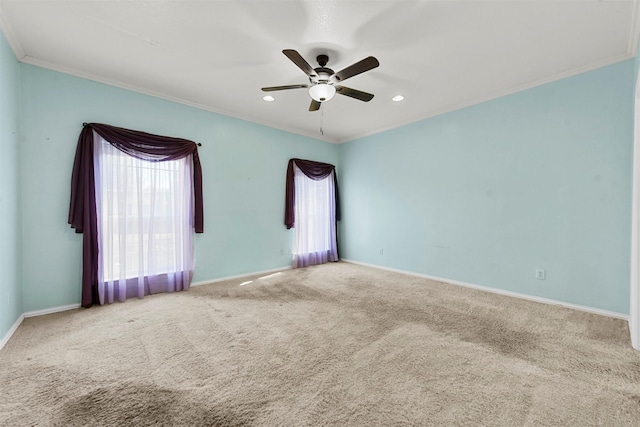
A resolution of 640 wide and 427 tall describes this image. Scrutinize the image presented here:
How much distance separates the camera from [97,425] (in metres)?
1.43

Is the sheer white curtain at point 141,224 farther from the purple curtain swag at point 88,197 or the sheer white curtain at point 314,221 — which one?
the sheer white curtain at point 314,221

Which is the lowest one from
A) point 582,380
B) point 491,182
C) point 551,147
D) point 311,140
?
point 582,380

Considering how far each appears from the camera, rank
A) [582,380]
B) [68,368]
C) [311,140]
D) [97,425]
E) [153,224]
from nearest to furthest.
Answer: [97,425]
[582,380]
[68,368]
[153,224]
[311,140]

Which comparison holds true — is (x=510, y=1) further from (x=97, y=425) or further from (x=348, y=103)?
(x=97, y=425)

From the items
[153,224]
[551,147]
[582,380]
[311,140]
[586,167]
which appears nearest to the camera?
[582,380]

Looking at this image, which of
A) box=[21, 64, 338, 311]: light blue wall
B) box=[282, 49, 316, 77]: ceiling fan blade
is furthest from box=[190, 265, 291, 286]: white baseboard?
box=[282, 49, 316, 77]: ceiling fan blade

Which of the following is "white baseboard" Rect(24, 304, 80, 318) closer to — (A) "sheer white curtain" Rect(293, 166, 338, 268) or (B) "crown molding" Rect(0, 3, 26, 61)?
(B) "crown molding" Rect(0, 3, 26, 61)

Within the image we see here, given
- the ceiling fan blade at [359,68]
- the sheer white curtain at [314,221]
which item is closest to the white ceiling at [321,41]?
the ceiling fan blade at [359,68]

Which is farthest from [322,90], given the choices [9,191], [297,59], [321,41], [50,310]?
[50,310]

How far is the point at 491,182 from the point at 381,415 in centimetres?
341

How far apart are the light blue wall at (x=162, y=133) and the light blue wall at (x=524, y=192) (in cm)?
212

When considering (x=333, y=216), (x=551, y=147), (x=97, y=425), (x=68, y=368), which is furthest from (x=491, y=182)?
(x=68, y=368)

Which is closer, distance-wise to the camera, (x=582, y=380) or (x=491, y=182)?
(x=582, y=380)

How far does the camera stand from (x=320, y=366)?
6.50ft
